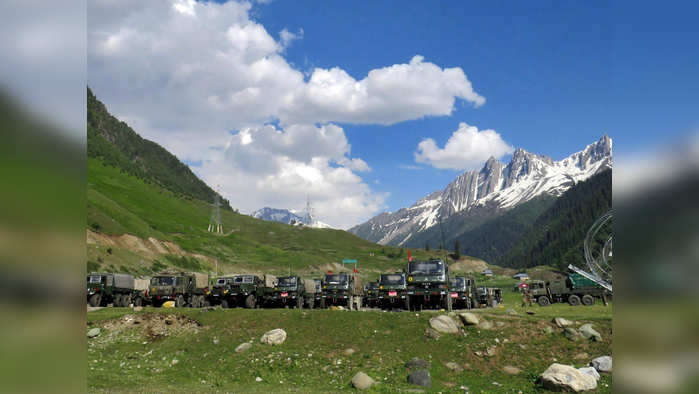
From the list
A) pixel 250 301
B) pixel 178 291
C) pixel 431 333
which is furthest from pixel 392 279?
pixel 178 291

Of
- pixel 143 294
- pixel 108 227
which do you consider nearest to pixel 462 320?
pixel 143 294

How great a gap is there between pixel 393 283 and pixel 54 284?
31959 millimetres

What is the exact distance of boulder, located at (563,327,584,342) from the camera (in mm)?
20953

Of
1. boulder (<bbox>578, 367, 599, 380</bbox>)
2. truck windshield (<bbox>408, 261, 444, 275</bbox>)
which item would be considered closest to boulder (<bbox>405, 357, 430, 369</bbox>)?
boulder (<bbox>578, 367, 599, 380</bbox>)

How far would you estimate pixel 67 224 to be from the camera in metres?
2.57

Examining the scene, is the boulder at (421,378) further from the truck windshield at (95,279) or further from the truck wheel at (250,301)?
the truck windshield at (95,279)

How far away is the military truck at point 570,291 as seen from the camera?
3956 centimetres

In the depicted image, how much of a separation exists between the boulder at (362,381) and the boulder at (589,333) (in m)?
10.2

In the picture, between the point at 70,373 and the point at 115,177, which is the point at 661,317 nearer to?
the point at 70,373

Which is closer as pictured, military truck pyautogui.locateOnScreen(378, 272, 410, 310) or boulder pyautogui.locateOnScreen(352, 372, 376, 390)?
boulder pyautogui.locateOnScreen(352, 372, 376, 390)

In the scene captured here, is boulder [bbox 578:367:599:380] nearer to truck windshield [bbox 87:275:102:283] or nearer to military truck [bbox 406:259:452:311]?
military truck [bbox 406:259:452:311]

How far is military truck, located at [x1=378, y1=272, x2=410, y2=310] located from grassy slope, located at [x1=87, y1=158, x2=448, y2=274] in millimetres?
46464

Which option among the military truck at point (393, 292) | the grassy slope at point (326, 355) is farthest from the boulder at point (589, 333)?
the military truck at point (393, 292)

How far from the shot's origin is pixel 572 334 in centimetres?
2116
